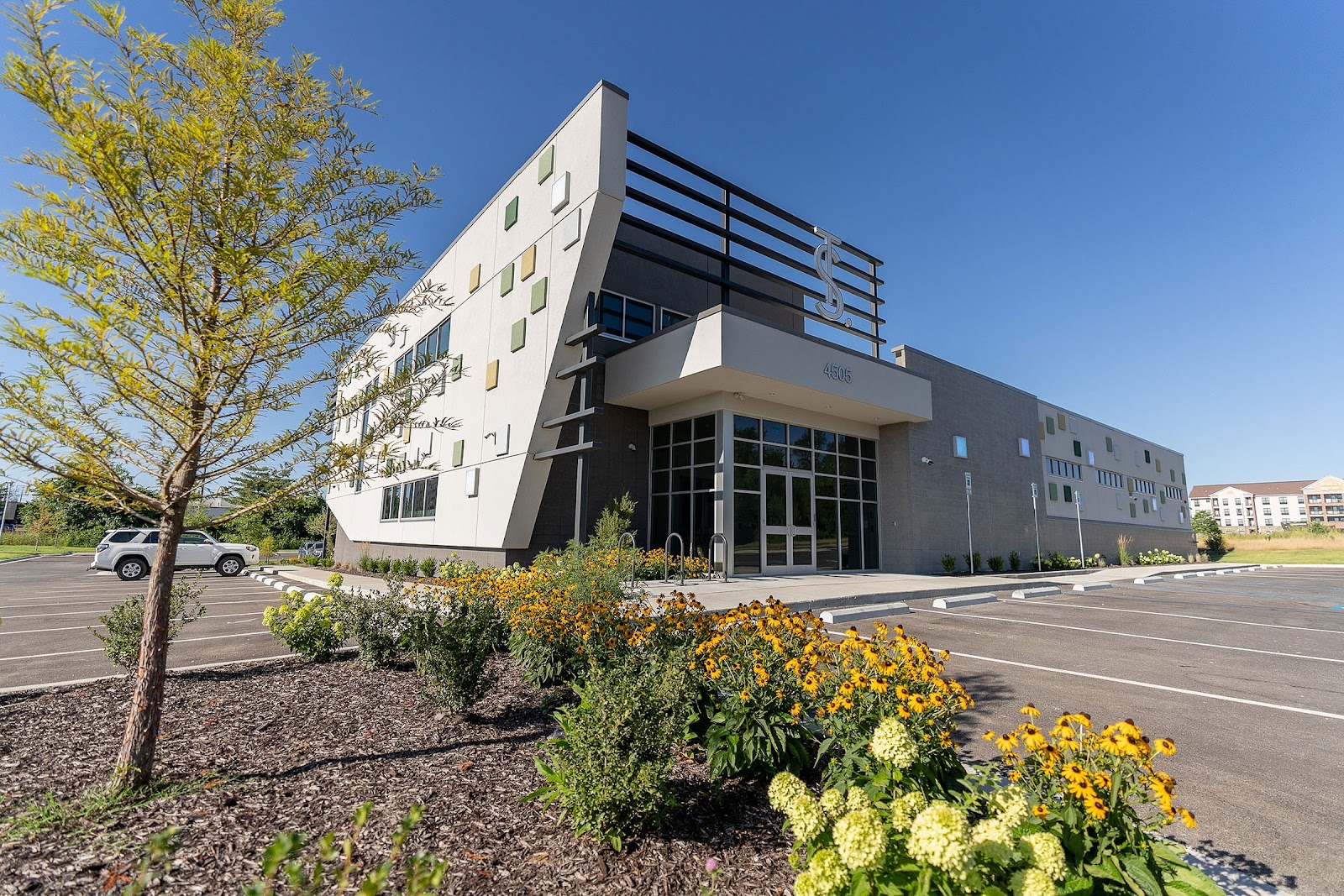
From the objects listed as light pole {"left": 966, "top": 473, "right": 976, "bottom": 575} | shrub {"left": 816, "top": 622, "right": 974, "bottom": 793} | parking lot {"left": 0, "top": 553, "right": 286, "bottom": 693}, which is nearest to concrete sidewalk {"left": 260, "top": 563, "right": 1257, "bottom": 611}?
parking lot {"left": 0, "top": 553, "right": 286, "bottom": 693}

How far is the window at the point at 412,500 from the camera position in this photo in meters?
20.0

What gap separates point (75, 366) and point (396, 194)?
2186 millimetres

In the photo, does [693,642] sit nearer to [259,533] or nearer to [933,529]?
[933,529]

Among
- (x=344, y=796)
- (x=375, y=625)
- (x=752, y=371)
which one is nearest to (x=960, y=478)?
(x=752, y=371)

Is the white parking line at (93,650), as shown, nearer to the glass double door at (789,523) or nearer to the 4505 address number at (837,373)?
the glass double door at (789,523)

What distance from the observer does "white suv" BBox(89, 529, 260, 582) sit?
66.0 feet

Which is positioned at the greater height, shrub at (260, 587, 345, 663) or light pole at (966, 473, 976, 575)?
light pole at (966, 473, 976, 575)

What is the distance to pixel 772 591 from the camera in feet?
38.7

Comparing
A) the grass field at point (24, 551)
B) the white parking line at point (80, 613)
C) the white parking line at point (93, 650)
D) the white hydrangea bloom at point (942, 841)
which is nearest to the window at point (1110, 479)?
the white hydrangea bloom at point (942, 841)

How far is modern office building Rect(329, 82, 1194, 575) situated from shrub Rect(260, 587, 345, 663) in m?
4.55

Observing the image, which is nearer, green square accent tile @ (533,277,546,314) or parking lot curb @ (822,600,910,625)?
parking lot curb @ (822,600,910,625)

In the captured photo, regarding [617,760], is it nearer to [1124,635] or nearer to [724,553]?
[1124,635]

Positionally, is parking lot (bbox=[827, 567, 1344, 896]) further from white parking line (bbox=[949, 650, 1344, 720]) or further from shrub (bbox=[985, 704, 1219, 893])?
shrub (bbox=[985, 704, 1219, 893])

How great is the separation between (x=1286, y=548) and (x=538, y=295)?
62.2m
